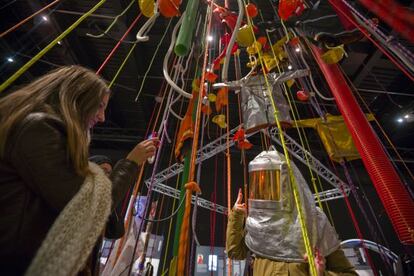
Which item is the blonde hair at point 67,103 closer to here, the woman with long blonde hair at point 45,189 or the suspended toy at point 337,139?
the woman with long blonde hair at point 45,189

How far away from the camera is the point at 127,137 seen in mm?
6301

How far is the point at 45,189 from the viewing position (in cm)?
50

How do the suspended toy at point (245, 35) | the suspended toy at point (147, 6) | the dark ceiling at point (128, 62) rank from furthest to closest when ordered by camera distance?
1. the dark ceiling at point (128, 62)
2. the suspended toy at point (245, 35)
3. the suspended toy at point (147, 6)

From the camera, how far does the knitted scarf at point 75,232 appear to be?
0.45 m

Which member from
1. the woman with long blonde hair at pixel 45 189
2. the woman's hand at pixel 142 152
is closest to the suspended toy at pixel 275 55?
the woman's hand at pixel 142 152

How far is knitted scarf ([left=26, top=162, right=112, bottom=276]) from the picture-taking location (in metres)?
0.45

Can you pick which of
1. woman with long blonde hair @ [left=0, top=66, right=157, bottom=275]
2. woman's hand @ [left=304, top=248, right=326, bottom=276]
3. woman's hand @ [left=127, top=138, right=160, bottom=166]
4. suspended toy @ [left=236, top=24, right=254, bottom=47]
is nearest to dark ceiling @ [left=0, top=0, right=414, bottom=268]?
suspended toy @ [left=236, top=24, right=254, bottom=47]

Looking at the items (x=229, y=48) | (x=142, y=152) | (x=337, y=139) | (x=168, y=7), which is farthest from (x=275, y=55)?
(x=337, y=139)

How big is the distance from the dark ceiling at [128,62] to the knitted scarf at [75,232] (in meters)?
1.59

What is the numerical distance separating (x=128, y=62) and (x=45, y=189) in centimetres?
418

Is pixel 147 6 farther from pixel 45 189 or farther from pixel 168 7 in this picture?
pixel 45 189

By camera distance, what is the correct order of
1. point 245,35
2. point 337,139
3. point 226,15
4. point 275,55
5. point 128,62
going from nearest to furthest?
point 245,35
point 226,15
point 275,55
point 337,139
point 128,62

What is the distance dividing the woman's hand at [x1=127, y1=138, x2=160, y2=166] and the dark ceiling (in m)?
1.28

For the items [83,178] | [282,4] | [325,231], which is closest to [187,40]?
[83,178]
